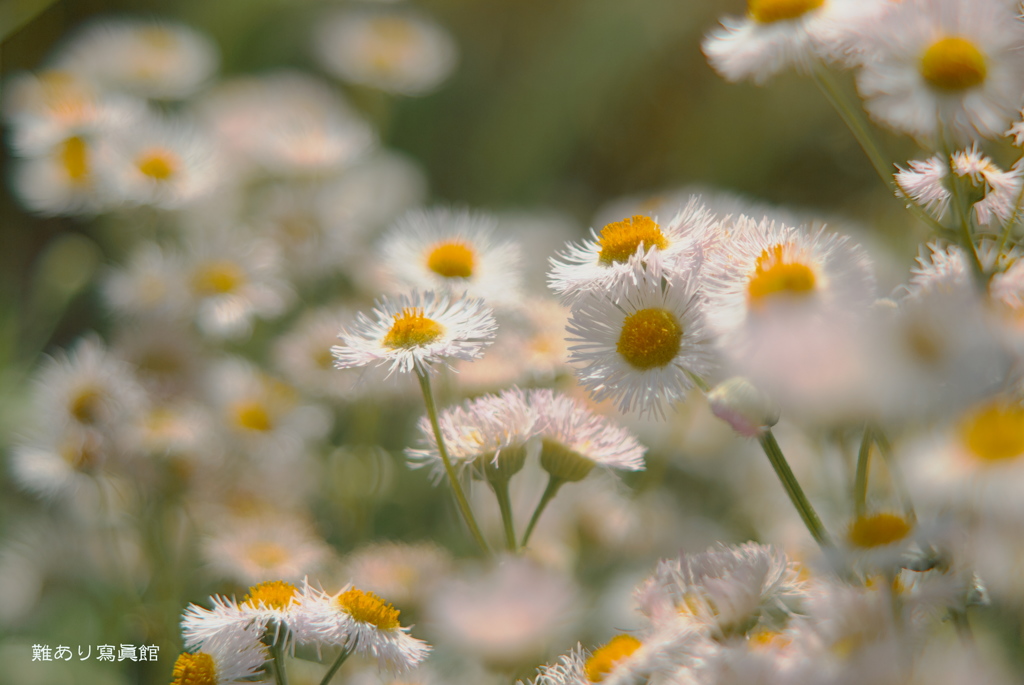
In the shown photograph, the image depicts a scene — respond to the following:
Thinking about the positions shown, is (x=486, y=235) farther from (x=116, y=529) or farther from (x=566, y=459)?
(x=116, y=529)

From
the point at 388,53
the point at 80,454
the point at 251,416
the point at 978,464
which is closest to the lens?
the point at 978,464

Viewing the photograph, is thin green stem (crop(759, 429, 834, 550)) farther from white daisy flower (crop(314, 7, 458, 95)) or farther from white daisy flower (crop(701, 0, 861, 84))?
white daisy flower (crop(314, 7, 458, 95))

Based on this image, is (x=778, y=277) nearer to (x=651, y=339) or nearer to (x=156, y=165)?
(x=651, y=339)

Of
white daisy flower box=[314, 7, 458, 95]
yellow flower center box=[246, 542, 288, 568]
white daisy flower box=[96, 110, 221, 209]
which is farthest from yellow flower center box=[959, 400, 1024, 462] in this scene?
white daisy flower box=[314, 7, 458, 95]

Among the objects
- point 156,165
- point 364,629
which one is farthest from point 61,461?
point 364,629

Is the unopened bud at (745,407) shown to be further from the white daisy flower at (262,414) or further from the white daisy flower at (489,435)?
the white daisy flower at (262,414)

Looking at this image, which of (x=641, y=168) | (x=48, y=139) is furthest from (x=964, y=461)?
(x=641, y=168)

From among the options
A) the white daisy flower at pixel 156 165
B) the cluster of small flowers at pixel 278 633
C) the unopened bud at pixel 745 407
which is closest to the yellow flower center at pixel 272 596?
the cluster of small flowers at pixel 278 633
